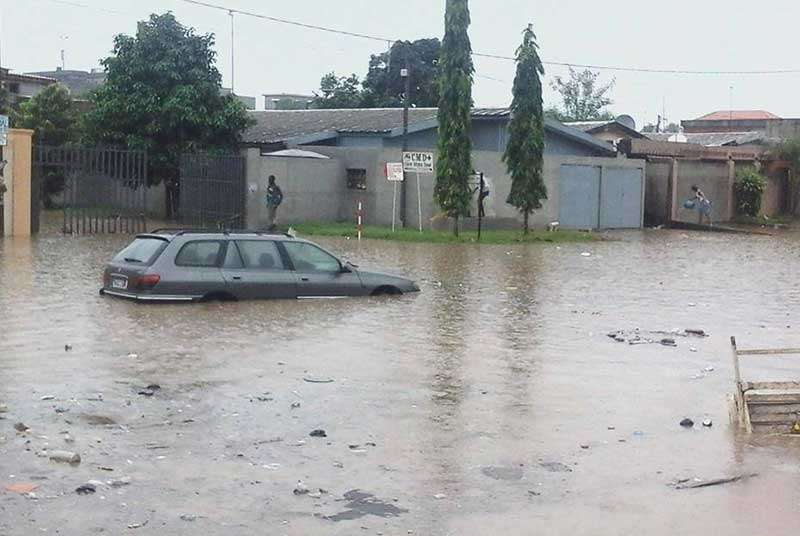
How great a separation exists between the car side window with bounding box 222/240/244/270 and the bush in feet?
109

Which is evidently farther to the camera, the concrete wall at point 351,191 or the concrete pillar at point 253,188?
the concrete wall at point 351,191

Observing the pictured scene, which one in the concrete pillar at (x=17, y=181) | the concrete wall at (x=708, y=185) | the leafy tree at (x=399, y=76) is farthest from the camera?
the leafy tree at (x=399, y=76)

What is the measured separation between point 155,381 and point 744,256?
22922mm

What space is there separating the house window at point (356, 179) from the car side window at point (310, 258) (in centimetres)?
2059

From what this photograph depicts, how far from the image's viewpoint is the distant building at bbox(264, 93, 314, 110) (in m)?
89.8

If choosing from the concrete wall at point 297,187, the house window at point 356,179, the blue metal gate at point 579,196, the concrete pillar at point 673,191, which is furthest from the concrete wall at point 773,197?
the concrete wall at point 297,187

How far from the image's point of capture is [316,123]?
47.7 metres

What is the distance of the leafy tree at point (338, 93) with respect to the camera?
69375 millimetres

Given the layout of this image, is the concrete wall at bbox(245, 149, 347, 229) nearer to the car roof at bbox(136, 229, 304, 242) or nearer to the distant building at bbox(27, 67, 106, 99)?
the car roof at bbox(136, 229, 304, 242)

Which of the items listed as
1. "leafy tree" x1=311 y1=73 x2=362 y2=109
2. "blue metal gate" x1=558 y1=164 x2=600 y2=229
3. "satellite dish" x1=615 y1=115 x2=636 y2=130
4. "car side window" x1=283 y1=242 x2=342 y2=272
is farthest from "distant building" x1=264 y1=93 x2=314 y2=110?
"car side window" x1=283 y1=242 x2=342 y2=272

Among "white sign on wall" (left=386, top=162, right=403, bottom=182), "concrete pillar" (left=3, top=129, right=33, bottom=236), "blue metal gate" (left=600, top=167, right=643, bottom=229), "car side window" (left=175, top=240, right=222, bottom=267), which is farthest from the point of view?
"blue metal gate" (left=600, top=167, right=643, bottom=229)

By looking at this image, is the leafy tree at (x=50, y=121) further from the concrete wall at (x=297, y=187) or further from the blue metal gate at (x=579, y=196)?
the blue metal gate at (x=579, y=196)

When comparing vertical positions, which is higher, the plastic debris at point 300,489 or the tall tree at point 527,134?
the tall tree at point 527,134

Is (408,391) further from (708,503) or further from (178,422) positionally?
(708,503)
